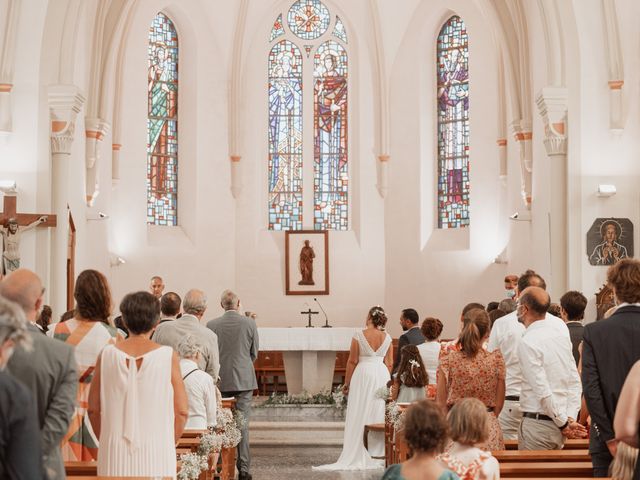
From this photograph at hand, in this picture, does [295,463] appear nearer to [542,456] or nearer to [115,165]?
[542,456]

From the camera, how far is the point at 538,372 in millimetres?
6000

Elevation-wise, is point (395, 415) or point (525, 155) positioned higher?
point (525, 155)

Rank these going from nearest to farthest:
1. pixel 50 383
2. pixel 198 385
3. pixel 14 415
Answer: pixel 14 415 < pixel 50 383 < pixel 198 385

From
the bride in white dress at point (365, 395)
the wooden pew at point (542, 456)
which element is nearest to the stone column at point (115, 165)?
the bride in white dress at point (365, 395)

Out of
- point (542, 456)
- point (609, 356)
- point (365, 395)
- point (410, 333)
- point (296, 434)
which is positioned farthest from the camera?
point (296, 434)

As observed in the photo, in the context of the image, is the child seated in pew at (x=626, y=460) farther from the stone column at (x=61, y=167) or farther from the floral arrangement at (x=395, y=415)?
the stone column at (x=61, y=167)

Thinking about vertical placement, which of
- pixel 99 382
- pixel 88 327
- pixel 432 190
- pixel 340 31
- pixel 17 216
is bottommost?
pixel 99 382

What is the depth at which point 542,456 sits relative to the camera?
5801mm

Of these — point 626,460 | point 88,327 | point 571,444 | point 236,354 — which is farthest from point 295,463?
point 626,460

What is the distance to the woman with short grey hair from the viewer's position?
2.90m

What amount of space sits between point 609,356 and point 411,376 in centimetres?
399

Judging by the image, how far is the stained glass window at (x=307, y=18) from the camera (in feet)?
66.8

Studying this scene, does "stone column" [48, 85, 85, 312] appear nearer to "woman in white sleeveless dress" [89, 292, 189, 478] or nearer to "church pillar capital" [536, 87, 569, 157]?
"church pillar capital" [536, 87, 569, 157]

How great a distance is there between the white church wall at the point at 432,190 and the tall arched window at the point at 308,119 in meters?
1.13
